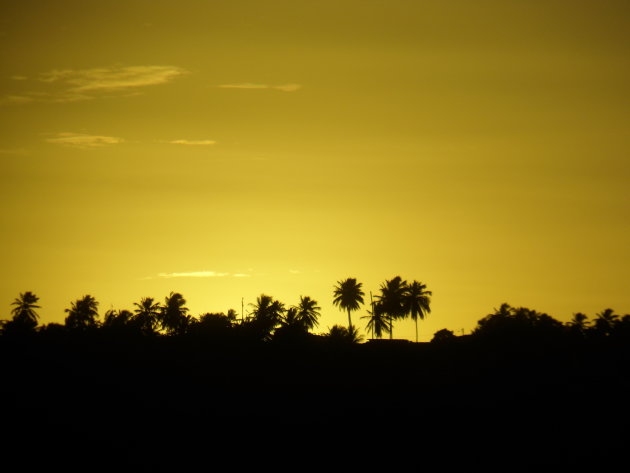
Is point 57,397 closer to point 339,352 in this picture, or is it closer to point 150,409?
point 150,409

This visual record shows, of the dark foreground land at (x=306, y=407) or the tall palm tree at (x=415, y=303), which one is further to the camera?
the tall palm tree at (x=415, y=303)

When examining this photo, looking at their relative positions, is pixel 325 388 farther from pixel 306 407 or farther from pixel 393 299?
pixel 393 299

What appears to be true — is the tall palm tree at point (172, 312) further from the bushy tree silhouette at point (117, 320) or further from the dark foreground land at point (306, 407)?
the dark foreground land at point (306, 407)

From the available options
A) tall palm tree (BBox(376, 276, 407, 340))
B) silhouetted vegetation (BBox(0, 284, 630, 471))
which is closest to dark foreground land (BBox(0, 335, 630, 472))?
silhouetted vegetation (BBox(0, 284, 630, 471))

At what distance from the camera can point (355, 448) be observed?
5538 centimetres

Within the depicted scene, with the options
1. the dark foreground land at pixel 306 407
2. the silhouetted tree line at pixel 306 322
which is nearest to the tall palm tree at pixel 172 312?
the silhouetted tree line at pixel 306 322

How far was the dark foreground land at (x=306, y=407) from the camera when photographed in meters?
53.5

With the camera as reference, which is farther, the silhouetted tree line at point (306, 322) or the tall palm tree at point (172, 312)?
the tall palm tree at point (172, 312)

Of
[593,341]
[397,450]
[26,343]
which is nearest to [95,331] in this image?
[26,343]

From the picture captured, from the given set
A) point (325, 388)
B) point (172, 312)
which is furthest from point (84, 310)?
point (325, 388)

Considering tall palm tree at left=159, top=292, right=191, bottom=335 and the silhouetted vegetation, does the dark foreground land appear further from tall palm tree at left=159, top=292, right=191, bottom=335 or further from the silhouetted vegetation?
tall palm tree at left=159, top=292, right=191, bottom=335

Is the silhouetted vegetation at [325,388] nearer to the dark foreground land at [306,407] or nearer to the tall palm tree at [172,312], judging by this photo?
the dark foreground land at [306,407]

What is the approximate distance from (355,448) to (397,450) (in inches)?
116

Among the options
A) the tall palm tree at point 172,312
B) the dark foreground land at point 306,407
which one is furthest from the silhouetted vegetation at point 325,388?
the tall palm tree at point 172,312
